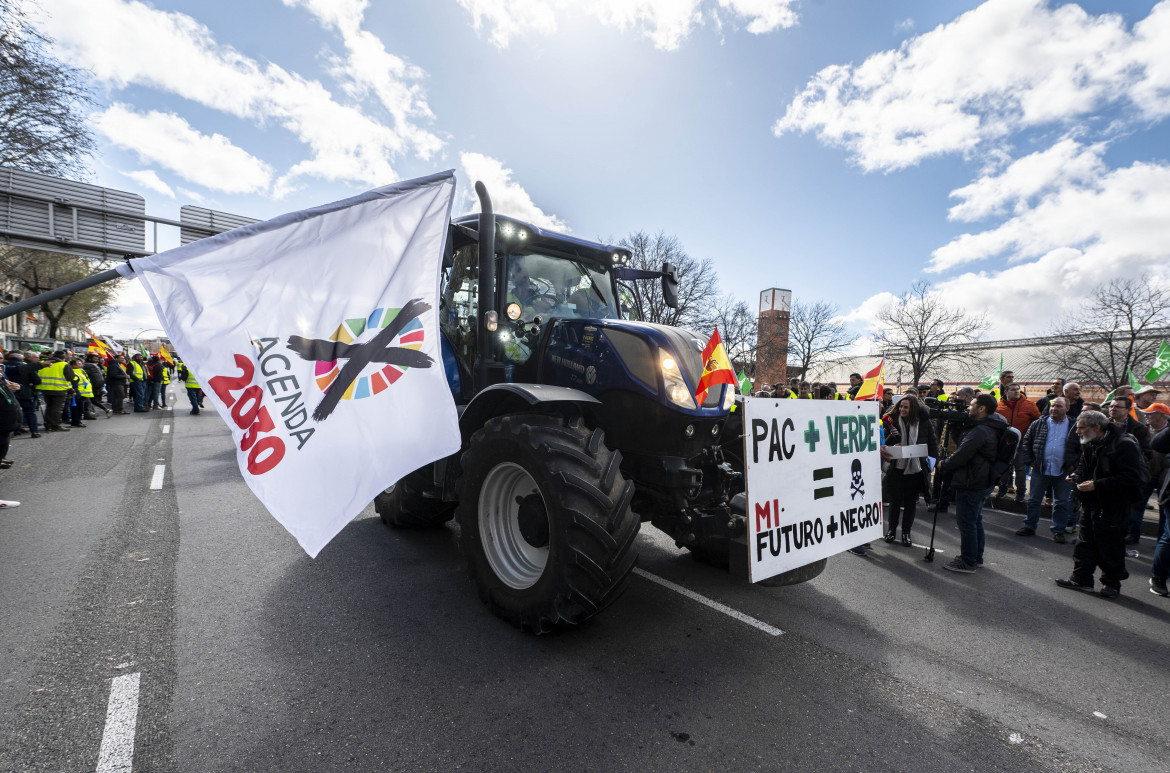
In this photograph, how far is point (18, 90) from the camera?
13703mm

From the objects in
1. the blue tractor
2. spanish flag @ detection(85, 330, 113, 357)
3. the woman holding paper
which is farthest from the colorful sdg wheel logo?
spanish flag @ detection(85, 330, 113, 357)

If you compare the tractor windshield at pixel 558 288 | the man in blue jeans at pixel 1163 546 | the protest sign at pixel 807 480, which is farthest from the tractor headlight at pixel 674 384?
the man in blue jeans at pixel 1163 546

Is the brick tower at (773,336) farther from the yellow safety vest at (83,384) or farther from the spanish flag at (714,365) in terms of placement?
the spanish flag at (714,365)

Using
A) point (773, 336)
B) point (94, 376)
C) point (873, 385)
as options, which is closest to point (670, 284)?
point (873, 385)

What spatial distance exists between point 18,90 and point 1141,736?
23.5m


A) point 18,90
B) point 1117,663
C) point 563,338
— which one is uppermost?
point 18,90

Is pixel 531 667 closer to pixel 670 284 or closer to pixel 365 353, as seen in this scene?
pixel 365 353

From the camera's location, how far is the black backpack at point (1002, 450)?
5055mm

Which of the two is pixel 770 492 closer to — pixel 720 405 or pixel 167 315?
pixel 720 405

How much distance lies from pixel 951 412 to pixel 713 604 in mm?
4875

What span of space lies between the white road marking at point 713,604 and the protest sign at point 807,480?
2.37 ft

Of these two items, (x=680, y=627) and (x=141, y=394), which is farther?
(x=141, y=394)

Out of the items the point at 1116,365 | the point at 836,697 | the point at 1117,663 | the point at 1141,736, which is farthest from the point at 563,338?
the point at 1116,365

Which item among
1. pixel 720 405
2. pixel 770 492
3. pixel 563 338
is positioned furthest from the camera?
pixel 563 338
